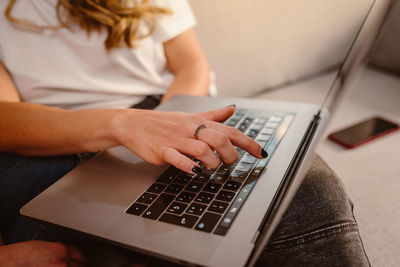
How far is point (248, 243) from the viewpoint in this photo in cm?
38

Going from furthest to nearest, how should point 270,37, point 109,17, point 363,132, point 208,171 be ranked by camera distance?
1. point 270,37
2. point 363,132
3. point 109,17
4. point 208,171

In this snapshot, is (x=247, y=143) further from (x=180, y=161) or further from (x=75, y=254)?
(x=75, y=254)

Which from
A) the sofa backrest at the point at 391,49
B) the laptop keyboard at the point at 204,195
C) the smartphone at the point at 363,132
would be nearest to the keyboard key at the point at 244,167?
the laptop keyboard at the point at 204,195

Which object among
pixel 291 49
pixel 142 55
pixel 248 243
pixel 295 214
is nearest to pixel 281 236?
pixel 295 214

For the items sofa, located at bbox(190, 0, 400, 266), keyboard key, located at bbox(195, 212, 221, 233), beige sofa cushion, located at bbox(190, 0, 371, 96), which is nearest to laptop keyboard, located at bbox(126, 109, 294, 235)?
keyboard key, located at bbox(195, 212, 221, 233)

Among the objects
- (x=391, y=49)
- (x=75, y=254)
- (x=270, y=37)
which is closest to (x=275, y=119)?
(x=75, y=254)

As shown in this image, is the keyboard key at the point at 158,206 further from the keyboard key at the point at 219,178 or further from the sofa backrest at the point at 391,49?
the sofa backrest at the point at 391,49

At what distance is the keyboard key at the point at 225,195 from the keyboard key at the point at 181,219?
0.16 feet

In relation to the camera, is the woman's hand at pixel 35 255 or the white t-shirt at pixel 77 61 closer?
the woman's hand at pixel 35 255

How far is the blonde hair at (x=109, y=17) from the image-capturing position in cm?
79

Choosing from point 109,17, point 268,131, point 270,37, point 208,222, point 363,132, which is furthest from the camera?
point 270,37

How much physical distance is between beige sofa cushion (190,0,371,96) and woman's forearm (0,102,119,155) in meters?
0.76

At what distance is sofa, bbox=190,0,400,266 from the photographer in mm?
1022

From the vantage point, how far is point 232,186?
48 cm
